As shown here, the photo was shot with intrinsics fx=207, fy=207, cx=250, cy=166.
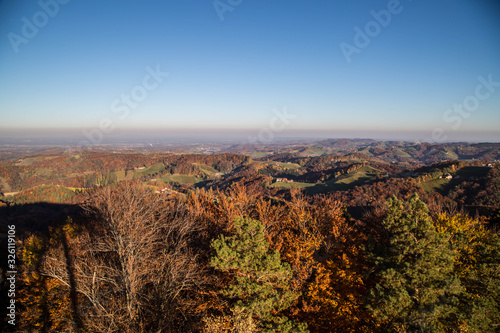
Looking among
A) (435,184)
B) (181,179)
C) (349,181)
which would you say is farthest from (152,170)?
(435,184)

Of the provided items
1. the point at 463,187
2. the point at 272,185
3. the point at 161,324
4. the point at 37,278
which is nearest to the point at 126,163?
the point at 272,185

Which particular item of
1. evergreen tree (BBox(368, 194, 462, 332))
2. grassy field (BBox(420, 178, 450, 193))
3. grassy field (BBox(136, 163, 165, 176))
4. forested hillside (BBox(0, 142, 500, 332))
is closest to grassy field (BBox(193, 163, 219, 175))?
grassy field (BBox(136, 163, 165, 176))

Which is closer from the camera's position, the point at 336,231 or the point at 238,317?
the point at 238,317

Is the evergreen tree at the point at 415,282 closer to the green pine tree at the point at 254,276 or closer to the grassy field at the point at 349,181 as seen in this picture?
the green pine tree at the point at 254,276

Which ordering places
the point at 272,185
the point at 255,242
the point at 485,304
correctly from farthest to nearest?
the point at 272,185
the point at 255,242
the point at 485,304

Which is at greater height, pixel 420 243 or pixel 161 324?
pixel 420 243

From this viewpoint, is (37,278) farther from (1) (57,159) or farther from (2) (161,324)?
(1) (57,159)

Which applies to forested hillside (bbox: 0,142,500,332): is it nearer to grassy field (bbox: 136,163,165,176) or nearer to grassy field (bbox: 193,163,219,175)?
grassy field (bbox: 136,163,165,176)
